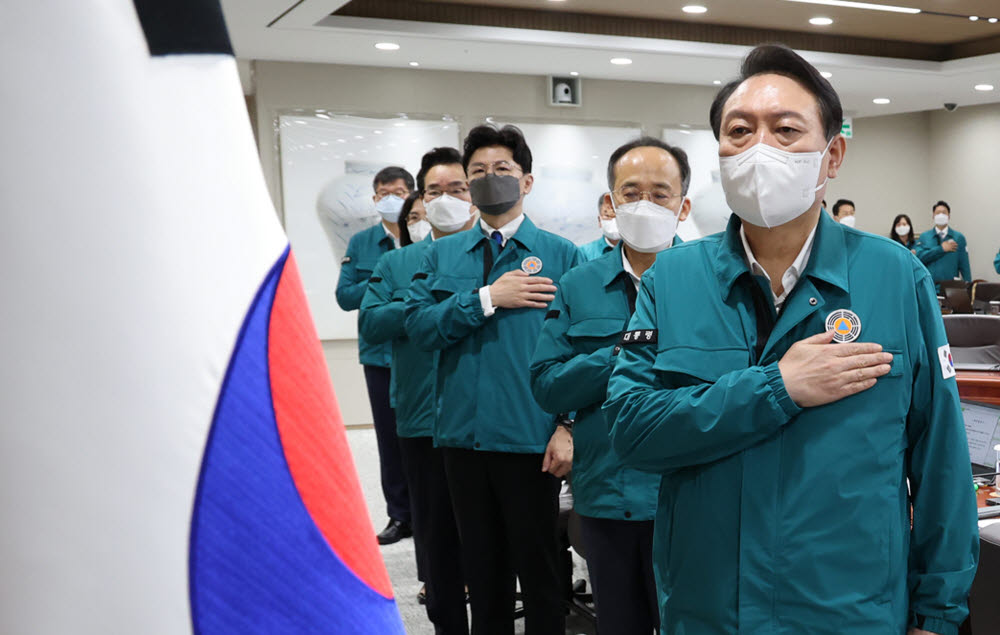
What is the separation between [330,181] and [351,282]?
321cm

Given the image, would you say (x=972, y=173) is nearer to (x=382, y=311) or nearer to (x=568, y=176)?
(x=568, y=176)

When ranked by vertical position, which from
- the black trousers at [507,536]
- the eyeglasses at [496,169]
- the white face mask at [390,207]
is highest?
the eyeglasses at [496,169]

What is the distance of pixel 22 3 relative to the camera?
0.43m

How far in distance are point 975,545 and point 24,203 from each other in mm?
1469

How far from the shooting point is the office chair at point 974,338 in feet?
11.1

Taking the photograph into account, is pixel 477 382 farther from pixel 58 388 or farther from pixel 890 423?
pixel 58 388

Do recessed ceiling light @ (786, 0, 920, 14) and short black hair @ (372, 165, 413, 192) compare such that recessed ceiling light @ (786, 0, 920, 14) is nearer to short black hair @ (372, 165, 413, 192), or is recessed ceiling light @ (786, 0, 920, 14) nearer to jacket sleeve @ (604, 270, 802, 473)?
short black hair @ (372, 165, 413, 192)

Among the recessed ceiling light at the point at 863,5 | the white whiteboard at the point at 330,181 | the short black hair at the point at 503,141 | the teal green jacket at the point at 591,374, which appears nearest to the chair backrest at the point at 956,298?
the recessed ceiling light at the point at 863,5

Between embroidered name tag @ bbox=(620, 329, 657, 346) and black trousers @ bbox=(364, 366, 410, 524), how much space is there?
3.25 metres

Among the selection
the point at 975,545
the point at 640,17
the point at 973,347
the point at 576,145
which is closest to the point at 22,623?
the point at 975,545

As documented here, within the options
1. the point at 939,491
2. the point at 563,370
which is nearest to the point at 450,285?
the point at 563,370

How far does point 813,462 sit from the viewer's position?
4.63 feet

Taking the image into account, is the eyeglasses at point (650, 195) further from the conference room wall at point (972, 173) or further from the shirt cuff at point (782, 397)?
the conference room wall at point (972, 173)

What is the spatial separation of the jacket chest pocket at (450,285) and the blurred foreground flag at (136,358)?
2.49 metres
